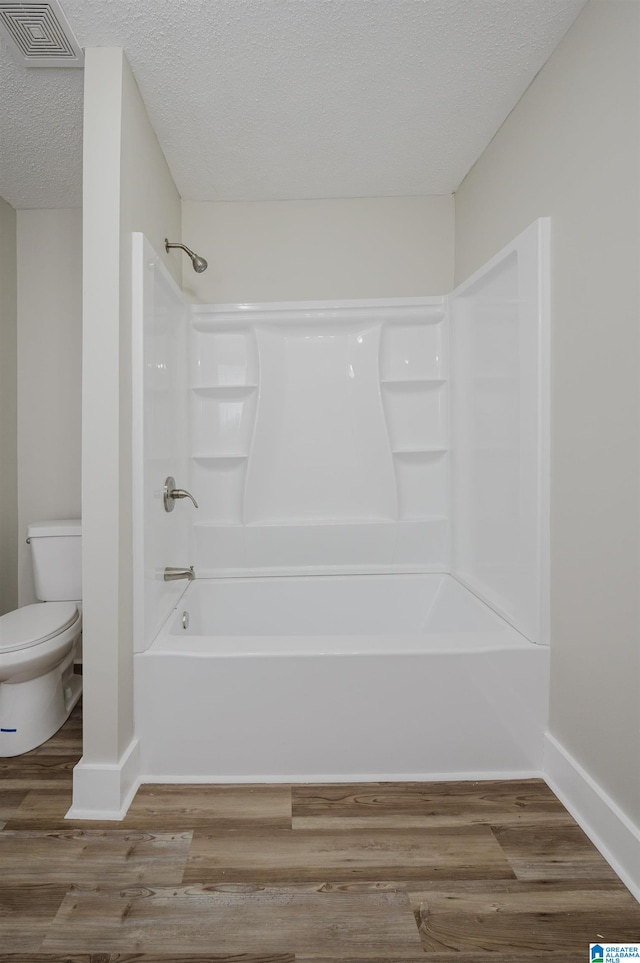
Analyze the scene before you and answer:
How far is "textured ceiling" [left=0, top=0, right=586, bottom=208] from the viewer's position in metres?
1.52

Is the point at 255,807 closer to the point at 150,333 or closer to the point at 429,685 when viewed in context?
the point at 429,685

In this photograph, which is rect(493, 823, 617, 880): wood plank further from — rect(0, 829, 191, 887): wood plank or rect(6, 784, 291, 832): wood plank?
rect(0, 829, 191, 887): wood plank

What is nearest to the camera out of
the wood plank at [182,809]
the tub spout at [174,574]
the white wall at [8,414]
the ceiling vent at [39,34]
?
the ceiling vent at [39,34]

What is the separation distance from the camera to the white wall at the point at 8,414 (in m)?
2.61

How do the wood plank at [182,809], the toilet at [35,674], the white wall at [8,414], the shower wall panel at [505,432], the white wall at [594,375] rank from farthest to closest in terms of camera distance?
the white wall at [8,414] < the toilet at [35,674] < the shower wall panel at [505,432] < the wood plank at [182,809] < the white wall at [594,375]

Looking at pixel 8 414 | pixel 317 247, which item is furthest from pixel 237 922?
pixel 317 247

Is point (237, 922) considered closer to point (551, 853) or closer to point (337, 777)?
point (337, 777)

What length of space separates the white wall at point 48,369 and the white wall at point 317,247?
0.63m

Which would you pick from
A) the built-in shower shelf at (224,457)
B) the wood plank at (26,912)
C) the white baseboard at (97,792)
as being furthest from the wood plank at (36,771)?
the built-in shower shelf at (224,457)

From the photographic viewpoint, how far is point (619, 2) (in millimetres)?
1351

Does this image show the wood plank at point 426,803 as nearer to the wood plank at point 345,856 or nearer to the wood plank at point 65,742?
the wood plank at point 345,856

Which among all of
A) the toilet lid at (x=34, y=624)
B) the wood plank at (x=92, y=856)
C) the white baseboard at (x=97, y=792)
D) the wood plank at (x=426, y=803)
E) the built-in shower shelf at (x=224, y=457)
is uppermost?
the built-in shower shelf at (x=224, y=457)

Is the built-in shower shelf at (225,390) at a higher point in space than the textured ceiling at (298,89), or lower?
lower

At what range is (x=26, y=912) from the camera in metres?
1.29
